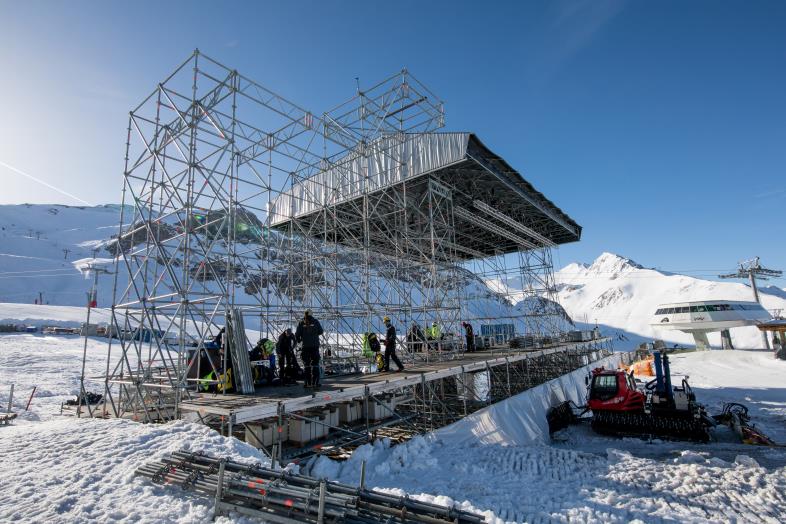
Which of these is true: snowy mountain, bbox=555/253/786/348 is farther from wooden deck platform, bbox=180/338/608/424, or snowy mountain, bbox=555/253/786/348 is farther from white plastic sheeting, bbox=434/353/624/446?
wooden deck platform, bbox=180/338/608/424

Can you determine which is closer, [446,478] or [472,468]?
[446,478]

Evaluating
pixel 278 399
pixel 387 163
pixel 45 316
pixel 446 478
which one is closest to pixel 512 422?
pixel 446 478

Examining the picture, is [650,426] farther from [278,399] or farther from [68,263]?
[68,263]

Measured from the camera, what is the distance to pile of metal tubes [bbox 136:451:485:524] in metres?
3.83

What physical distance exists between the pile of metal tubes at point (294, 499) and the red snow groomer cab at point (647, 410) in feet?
41.1

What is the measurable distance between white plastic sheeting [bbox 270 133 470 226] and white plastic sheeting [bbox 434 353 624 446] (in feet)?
28.1

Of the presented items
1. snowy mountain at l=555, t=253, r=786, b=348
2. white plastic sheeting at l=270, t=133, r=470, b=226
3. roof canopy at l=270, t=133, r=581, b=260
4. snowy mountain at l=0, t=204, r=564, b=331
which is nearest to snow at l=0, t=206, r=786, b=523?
snowy mountain at l=0, t=204, r=564, b=331

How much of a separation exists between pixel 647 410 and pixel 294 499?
1485 cm

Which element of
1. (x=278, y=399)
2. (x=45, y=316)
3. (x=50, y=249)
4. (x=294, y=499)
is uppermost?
(x=50, y=249)

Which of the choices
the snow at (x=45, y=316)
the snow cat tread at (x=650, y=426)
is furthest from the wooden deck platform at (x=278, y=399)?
the snow at (x=45, y=316)

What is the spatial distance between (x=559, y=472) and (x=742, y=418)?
1031 centimetres

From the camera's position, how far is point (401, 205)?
16641 millimetres

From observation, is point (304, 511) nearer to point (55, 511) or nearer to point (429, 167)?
point (55, 511)

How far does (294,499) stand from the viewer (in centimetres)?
405
